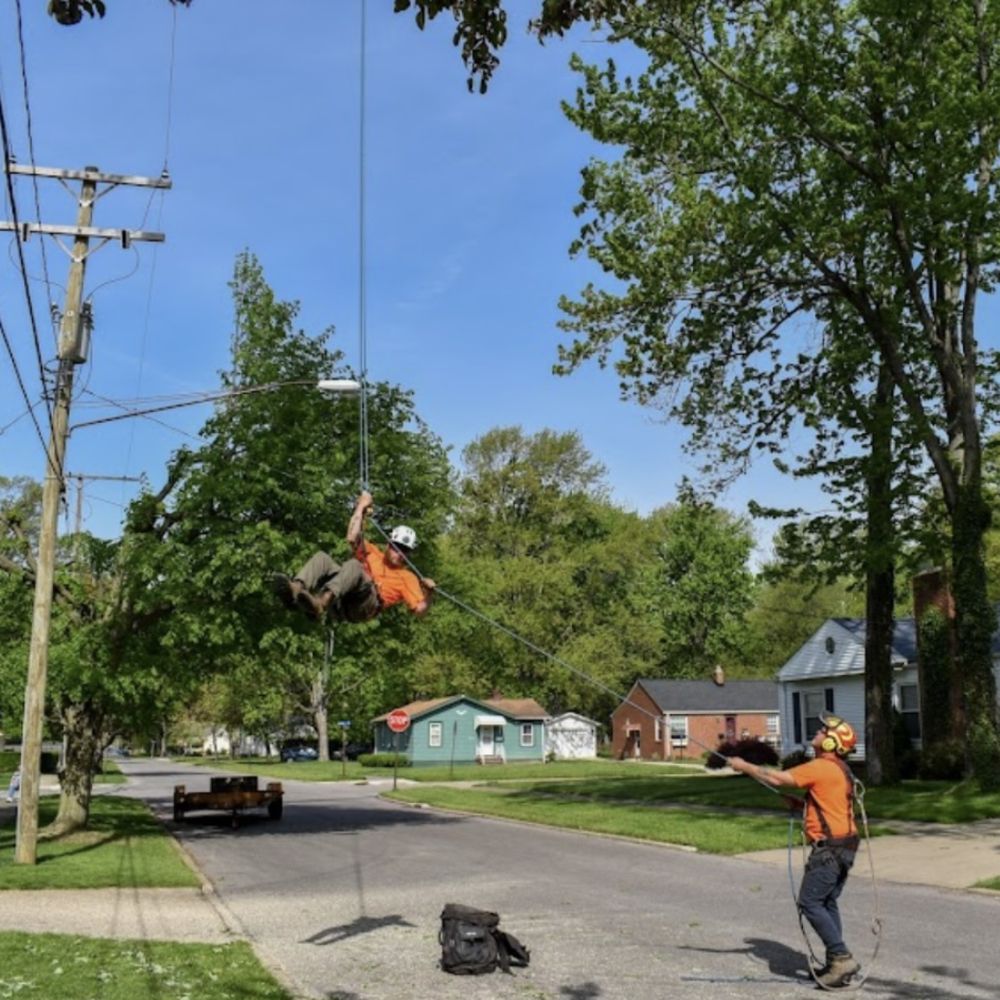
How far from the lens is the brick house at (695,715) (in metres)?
61.6

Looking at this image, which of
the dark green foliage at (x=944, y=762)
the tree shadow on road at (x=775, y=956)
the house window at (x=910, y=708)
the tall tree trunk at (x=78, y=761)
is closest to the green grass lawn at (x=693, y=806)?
the dark green foliage at (x=944, y=762)

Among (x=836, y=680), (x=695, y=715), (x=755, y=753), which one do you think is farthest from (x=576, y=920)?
(x=695, y=715)

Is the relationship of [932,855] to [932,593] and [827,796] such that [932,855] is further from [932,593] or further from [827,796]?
[932,593]

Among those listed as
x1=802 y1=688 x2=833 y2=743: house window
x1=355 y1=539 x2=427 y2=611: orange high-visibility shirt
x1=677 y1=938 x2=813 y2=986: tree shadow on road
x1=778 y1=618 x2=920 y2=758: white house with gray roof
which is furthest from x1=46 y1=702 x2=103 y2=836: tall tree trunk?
x1=802 y1=688 x2=833 y2=743: house window

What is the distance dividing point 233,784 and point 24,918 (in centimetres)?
1519

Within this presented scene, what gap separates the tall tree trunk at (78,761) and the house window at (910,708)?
23663 mm

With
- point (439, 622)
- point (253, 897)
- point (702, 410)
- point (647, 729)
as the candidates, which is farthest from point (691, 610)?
point (253, 897)

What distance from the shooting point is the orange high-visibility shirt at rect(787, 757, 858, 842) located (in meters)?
8.78

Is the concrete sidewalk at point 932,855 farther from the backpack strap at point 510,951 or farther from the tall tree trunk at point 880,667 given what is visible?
the backpack strap at point 510,951

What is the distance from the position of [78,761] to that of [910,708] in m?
25.0

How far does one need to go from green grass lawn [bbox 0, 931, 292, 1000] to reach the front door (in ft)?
184

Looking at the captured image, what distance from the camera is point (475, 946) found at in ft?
30.0

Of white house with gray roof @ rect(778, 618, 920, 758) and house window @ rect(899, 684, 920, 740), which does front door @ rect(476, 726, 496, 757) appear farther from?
house window @ rect(899, 684, 920, 740)

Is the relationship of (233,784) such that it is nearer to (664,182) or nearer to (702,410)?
(702,410)
